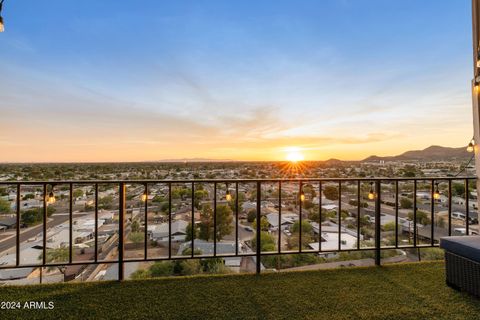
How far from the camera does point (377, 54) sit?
17.2ft

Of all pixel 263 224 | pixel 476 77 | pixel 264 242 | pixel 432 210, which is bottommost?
pixel 264 242

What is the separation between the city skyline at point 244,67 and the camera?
14.5ft

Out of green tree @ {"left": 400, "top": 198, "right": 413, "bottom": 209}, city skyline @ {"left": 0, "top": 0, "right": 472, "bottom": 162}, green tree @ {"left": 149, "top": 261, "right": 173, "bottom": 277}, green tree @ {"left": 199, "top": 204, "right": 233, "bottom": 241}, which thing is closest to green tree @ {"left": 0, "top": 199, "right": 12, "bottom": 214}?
green tree @ {"left": 149, "top": 261, "right": 173, "bottom": 277}

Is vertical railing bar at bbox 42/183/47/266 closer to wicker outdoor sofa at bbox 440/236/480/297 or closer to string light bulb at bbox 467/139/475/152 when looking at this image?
wicker outdoor sofa at bbox 440/236/480/297

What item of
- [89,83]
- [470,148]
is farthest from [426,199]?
[89,83]

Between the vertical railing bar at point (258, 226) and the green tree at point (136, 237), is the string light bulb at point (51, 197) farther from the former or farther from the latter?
the vertical railing bar at point (258, 226)

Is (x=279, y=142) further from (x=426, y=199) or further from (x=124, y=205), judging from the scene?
(x=124, y=205)

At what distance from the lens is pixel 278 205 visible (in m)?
2.39

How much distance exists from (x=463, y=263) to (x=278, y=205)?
1538mm

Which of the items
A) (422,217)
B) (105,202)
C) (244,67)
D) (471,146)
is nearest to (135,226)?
(105,202)

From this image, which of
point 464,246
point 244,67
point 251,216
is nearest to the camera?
point 464,246

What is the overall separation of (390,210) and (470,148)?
48.8 inches

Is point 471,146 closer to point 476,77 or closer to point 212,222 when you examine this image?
point 476,77

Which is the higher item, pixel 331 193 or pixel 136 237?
pixel 331 193
